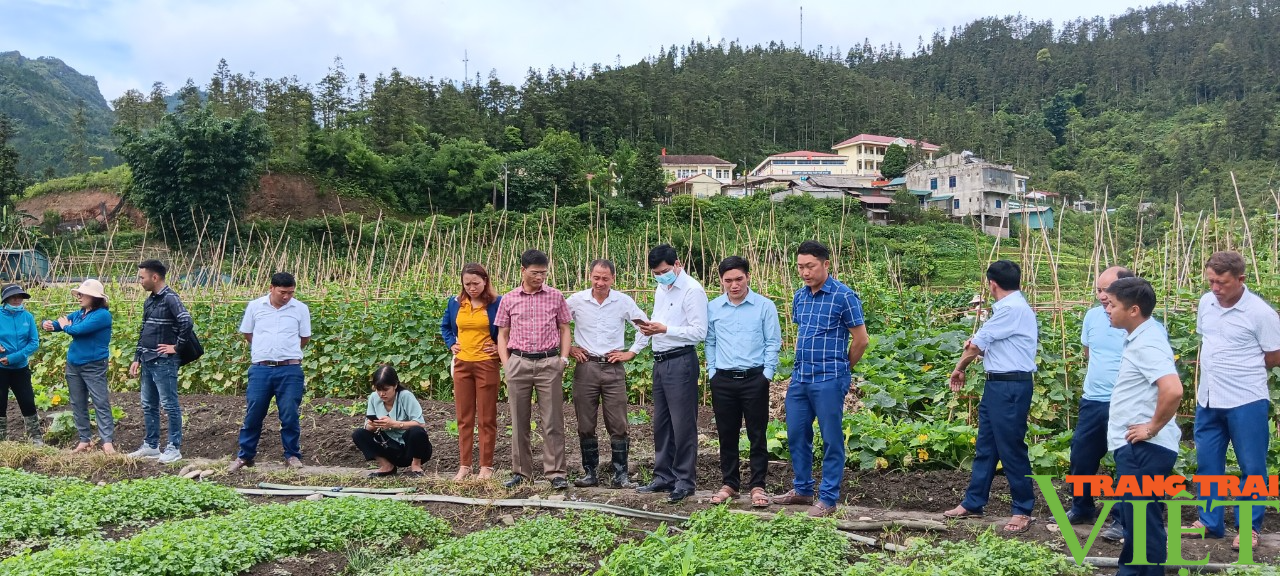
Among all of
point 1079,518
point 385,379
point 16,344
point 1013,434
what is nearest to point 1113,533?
point 1079,518

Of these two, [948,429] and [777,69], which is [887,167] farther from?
[948,429]

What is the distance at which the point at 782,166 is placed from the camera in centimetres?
6097

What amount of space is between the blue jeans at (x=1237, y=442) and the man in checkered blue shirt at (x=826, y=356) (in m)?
1.68

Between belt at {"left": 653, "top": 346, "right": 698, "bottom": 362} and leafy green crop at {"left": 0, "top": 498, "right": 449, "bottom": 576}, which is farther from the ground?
belt at {"left": 653, "top": 346, "right": 698, "bottom": 362}

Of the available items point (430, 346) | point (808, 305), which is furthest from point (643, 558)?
point (430, 346)

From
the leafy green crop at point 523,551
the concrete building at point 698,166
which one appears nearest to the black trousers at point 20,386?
the leafy green crop at point 523,551

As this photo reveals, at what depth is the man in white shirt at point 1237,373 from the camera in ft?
13.3

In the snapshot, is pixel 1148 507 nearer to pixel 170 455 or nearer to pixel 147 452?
pixel 170 455

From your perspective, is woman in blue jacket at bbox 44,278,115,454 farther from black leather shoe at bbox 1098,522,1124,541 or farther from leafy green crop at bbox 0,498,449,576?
black leather shoe at bbox 1098,522,1124,541

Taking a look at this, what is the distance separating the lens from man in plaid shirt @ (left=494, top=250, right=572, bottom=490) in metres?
5.52

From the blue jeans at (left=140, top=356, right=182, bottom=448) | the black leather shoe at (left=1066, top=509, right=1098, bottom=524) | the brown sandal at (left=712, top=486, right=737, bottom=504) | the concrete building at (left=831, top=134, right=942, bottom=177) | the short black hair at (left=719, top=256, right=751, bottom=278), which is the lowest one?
the brown sandal at (left=712, top=486, right=737, bottom=504)

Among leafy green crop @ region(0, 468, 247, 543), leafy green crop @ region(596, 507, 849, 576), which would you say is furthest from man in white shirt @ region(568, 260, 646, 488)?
leafy green crop @ region(0, 468, 247, 543)

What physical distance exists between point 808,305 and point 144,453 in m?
5.40

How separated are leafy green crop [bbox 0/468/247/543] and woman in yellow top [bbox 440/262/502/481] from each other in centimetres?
144
